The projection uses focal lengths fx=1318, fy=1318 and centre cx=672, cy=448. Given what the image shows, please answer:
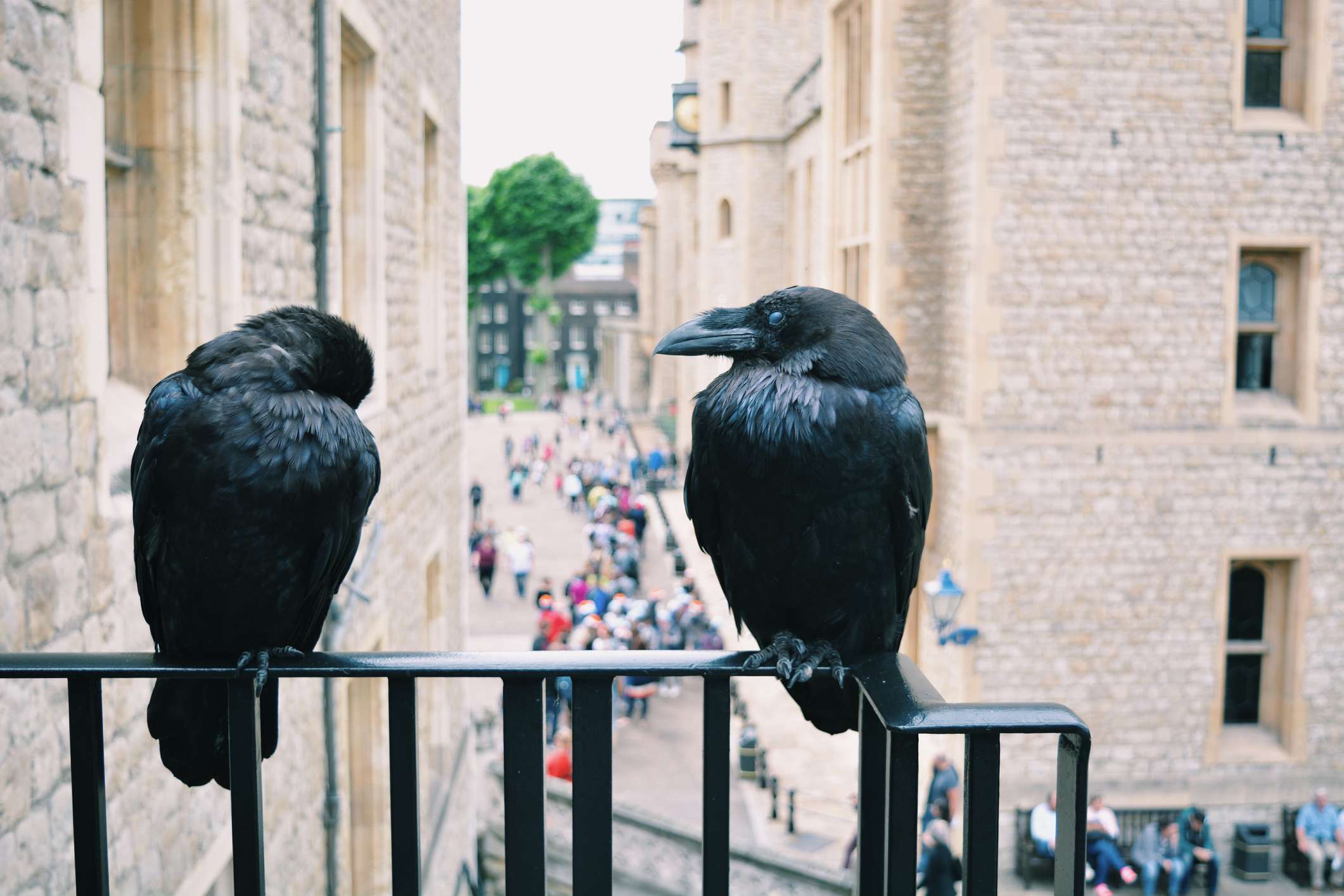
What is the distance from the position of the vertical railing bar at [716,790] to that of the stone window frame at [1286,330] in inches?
404

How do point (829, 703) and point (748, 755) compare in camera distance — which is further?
point (748, 755)

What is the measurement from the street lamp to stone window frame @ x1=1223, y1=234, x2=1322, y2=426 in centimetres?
273

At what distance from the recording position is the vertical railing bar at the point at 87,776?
1.65 m

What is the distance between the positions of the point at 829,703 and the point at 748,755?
35.4ft

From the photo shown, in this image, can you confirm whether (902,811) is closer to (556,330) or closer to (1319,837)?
(1319,837)

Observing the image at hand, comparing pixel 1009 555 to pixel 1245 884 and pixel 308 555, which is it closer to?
pixel 1245 884

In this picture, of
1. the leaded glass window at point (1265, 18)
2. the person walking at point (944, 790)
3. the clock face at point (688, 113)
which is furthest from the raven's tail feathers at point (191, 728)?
the clock face at point (688, 113)

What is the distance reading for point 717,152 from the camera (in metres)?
26.8

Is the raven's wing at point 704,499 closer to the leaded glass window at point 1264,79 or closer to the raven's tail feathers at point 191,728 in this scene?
the raven's tail feathers at point 191,728

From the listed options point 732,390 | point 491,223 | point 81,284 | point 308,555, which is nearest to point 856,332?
point 732,390

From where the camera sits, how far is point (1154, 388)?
1089cm

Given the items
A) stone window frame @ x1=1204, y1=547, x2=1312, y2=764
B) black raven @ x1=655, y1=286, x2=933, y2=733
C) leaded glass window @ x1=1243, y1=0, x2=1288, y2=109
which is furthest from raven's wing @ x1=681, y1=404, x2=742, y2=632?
leaded glass window @ x1=1243, y1=0, x2=1288, y2=109

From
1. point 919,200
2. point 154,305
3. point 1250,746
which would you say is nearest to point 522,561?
point 919,200

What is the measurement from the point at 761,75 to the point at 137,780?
24.4 metres
